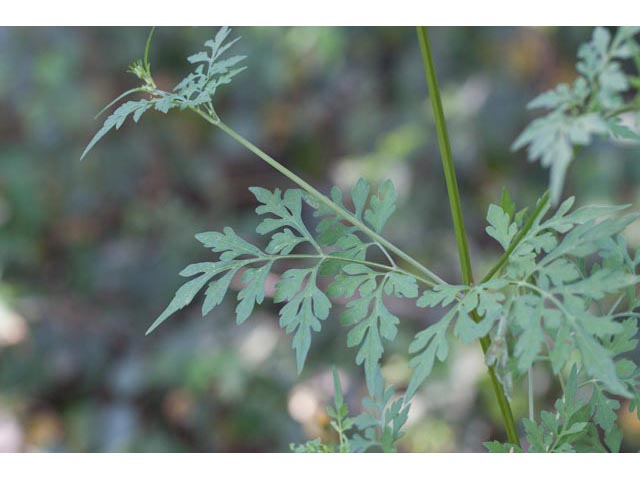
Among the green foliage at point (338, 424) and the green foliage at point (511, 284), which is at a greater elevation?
the green foliage at point (511, 284)

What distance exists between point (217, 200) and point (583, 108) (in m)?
2.24

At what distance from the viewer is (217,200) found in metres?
2.68

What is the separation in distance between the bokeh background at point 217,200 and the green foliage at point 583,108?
5.22 ft

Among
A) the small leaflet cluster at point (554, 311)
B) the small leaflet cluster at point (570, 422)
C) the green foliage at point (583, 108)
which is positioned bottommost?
the small leaflet cluster at point (570, 422)

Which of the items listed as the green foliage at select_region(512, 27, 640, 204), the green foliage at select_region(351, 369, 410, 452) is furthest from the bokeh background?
the green foliage at select_region(512, 27, 640, 204)

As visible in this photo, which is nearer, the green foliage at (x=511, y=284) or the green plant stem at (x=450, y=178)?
the green foliage at (x=511, y=284)

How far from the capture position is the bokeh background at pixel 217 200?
2.20m

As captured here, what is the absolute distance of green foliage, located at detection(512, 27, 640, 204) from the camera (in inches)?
17.5

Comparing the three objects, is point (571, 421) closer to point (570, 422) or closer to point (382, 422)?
point (570, 422)

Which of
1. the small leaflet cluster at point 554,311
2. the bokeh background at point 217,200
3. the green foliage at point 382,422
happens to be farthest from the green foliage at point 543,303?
the bokeh background at point 217,200

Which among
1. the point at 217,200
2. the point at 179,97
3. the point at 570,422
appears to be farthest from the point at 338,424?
the point at 217,200

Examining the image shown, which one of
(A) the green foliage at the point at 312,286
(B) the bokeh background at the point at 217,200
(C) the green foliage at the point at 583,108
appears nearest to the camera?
(C) the green foliage at the point at 583,108

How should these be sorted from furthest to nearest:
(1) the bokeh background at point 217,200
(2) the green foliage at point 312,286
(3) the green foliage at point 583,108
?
(1) the bokeh background at point 217,200, (2) the green foliage at point 312,286, (3) the green foliage at point 583,108

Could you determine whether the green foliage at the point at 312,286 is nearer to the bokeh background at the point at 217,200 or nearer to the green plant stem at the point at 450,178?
the green plant stem at the point at 450,178
